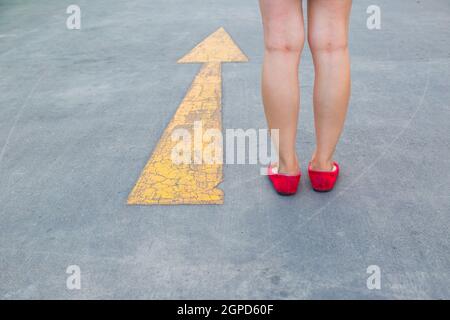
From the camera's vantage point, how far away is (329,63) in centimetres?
151

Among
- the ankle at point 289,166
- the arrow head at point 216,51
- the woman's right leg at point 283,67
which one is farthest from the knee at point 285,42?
the arrow head at point 216,51

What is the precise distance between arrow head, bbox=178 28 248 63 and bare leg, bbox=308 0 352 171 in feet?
5.26

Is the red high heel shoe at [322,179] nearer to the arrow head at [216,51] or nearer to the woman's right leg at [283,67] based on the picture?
the woman's right leg at [283,67]

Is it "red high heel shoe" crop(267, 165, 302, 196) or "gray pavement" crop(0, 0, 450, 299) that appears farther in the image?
"red high heel shoe" crop(267, 165, 302, 196)

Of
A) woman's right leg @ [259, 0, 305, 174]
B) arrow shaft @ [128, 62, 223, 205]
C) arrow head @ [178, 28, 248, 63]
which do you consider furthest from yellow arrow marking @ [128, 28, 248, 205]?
woman's right leg @ [259, 0, 305, 174]

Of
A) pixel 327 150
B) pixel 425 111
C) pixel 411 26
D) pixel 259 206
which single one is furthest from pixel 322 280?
pixel 411 26

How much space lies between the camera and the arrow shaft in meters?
1.65

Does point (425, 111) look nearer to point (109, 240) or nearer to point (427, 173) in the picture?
point (427, 173)

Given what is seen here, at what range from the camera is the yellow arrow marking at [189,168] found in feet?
5.43

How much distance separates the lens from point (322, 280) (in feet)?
4.06

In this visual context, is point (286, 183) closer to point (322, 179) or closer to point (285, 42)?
point (322, 179)

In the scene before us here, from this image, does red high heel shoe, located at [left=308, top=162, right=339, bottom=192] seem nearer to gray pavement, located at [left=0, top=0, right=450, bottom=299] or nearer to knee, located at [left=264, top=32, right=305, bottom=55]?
gray pavement, located at [left=0, top=0, right=450, bottom=299]

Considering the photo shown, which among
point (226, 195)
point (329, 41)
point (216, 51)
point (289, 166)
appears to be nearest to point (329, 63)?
point (329, 41)

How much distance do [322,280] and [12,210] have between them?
3.39ft
